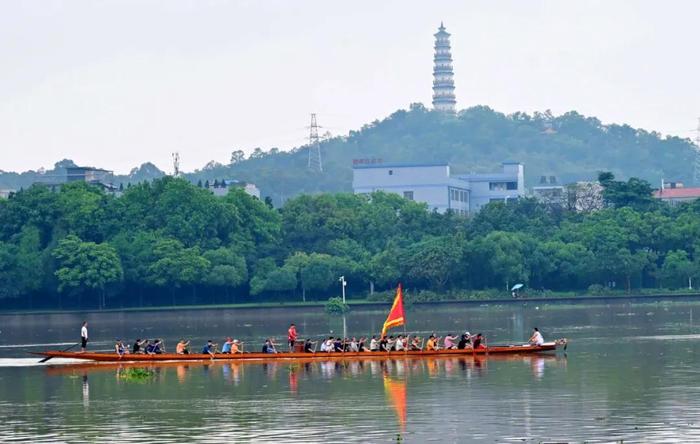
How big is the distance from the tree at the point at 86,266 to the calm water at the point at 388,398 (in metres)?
49.1

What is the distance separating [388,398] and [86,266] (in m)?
86.8

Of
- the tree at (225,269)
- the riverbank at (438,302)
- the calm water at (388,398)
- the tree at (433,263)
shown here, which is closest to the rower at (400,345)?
the calm water at (388,398)

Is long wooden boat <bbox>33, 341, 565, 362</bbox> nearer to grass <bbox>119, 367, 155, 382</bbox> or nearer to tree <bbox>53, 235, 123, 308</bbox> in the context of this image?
grass <bbox>119, 367, 155, 382</bbox>

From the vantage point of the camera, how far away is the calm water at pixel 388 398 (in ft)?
156

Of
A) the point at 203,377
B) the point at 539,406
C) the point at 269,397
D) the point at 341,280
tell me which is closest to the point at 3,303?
the point at 341,280

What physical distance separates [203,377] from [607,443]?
2776 cm

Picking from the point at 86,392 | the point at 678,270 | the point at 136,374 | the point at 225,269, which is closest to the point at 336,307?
the point at 225,269

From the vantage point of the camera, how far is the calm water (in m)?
47.5

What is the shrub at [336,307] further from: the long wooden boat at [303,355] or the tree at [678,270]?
the long wooden boat at [303,355]

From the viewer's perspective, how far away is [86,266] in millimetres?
139875

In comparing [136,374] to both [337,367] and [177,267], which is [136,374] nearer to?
[337,367]

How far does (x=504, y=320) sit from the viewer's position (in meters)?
112

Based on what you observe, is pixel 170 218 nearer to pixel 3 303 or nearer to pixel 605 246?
pixel 3 303

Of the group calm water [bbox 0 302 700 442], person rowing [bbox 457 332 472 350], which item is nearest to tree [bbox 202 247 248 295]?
calm water [bbox 0 302 700 442]
